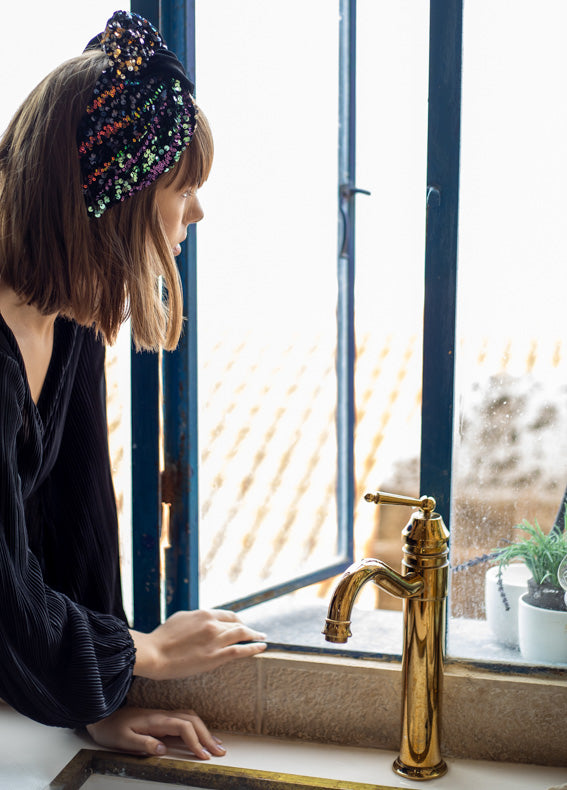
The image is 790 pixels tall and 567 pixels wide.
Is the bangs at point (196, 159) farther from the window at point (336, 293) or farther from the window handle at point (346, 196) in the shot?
the window handle at point (346, 196)

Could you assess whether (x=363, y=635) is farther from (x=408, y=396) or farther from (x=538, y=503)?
(x=408, y=396)

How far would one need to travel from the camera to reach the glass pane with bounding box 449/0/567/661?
1043mm

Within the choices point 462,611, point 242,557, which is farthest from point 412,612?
point 242,557

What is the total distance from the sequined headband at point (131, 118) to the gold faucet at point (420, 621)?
1.53ft

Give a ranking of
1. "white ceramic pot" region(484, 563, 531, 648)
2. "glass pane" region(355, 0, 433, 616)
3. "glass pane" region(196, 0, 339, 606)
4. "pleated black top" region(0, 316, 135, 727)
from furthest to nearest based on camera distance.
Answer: "glass pane" region(355, 0, 433, 616) → "glass pane" region(196, 0, 339, 606) → "white ceramic pot" region(484, 563, 531, 648) → "pleated black top" region(0, 316, 135, 727)

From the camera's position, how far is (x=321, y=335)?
5.07ft

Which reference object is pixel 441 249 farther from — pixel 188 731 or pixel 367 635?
pixel 188 731

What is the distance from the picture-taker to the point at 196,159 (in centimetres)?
97

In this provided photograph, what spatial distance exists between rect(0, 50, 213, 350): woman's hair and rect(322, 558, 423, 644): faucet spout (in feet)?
1.27

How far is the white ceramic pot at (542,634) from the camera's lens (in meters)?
1.03

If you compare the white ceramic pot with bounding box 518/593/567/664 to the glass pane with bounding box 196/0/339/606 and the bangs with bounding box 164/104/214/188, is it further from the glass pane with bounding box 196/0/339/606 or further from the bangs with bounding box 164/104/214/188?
the bangs with bounding box 164/104/214/188

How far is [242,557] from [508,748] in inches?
19.2

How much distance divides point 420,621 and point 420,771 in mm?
192

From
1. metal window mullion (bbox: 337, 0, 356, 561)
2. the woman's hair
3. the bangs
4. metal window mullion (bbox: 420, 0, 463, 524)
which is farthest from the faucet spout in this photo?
metal window mullion (bbox: 337, 0, 356, 561)
